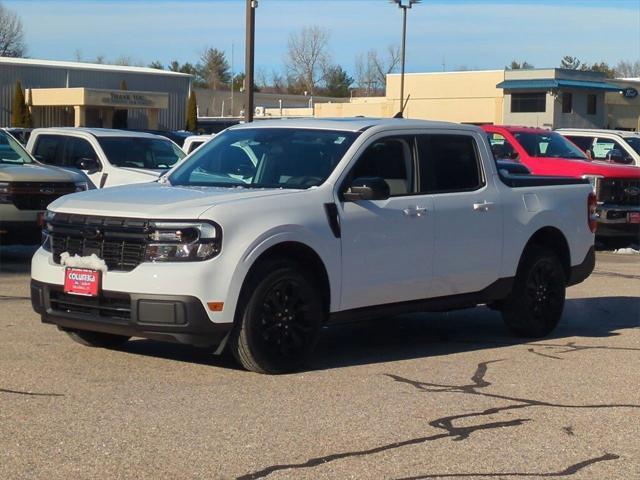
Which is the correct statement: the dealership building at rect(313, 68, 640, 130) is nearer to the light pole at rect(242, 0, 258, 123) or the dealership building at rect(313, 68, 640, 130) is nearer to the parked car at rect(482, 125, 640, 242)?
the light pole at rect(242, 0, 258, 123)

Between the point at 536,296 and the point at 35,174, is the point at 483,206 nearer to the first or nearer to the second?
the point at 536,296

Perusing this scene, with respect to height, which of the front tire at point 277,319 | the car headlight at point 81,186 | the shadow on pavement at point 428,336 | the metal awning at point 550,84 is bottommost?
the shadow on pavement at point 428,336

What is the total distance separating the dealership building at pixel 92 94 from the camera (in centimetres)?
5697

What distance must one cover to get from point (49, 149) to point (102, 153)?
0.96m

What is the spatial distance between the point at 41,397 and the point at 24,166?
8.56m

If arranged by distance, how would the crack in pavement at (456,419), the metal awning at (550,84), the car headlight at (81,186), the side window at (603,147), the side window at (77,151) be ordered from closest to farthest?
1. the crack in pavement at (456,419)
2. the car headlight at (81,186)
3. the side window at (77,151)
4. the side window at (603,147)
5. the metal awning at (550,84)

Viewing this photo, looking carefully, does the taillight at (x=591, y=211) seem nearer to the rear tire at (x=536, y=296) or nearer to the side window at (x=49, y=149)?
the rear tire at (x=536, y=296)

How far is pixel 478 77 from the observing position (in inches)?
2672

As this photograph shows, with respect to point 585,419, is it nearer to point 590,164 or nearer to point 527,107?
point 590,164

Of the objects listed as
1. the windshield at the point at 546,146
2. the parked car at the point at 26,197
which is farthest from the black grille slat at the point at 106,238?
the windshield at the point at 546,146

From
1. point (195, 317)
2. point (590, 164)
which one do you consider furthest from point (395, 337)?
point (590, 164)

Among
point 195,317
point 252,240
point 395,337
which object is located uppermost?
point 252,240

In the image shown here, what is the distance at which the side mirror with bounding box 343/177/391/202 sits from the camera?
27.7ft

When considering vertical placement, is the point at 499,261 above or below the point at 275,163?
below
